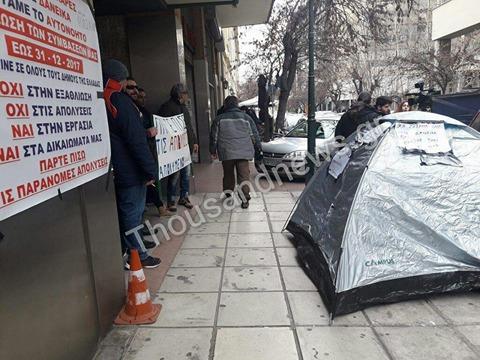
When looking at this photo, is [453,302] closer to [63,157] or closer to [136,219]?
[136,219]

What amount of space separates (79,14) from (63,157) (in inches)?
Result: 39.5

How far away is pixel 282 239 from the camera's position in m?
4.92

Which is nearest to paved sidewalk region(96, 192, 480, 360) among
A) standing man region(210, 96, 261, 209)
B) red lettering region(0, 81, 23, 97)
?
red lettering region(0, 81, 23, 97)

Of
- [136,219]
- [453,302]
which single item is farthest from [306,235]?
[136,219]

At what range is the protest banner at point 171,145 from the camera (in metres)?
5.12

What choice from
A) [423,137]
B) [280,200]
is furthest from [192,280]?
[280,200]

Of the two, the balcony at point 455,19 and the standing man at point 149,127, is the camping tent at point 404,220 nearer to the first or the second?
the standing man at point 149,127

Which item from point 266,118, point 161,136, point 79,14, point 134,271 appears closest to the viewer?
point 79,14

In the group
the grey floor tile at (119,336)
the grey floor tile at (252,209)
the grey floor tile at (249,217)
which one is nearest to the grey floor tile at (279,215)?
the grey floor tile at (249,217)

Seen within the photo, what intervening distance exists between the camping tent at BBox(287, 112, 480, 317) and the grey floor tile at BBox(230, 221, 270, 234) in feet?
5.40

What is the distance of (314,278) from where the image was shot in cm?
367

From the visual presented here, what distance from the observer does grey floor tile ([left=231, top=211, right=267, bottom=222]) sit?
582cm

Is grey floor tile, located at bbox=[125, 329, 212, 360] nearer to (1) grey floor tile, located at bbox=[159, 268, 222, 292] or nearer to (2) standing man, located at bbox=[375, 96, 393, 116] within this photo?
(1) grey floor tile, located at bbox=[159, 268, 222, 292]

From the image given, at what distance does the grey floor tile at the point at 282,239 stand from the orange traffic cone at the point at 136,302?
2.02 metres
